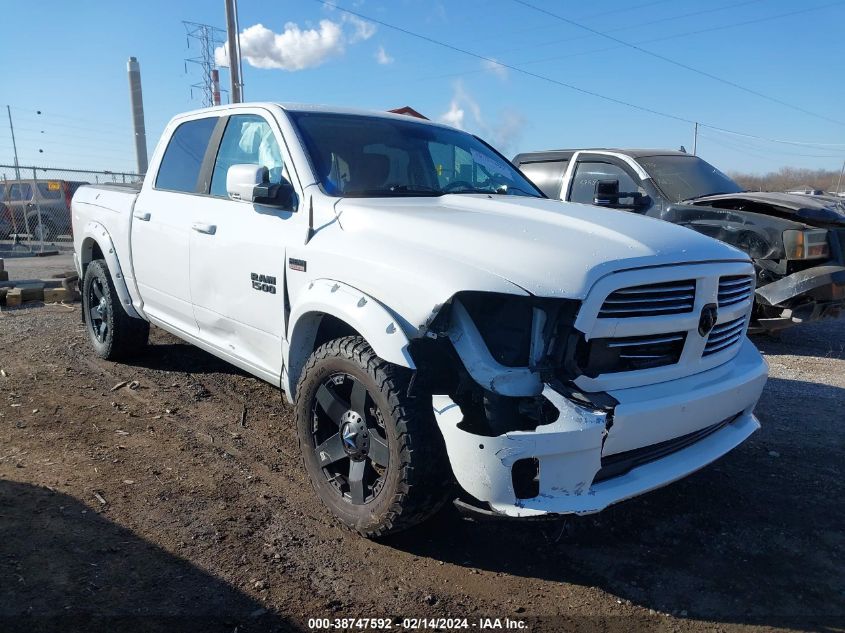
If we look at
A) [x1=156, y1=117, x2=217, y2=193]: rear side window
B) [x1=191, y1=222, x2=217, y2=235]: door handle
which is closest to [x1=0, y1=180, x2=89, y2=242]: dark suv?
[x1=156, y1=117, x2=217, y2=193]: rear side window

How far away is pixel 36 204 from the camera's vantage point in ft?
57.8

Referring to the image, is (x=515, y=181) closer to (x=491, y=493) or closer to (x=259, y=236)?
(x=259, y=236)

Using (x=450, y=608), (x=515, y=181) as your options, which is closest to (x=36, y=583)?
(x=450, y=608)

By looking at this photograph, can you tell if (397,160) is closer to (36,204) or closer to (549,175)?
(549,175)

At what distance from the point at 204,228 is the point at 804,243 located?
16.6 feet

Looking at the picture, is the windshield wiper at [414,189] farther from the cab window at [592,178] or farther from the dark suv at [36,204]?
the dark suv at [36,204]

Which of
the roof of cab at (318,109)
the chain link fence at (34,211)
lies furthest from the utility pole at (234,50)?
the roof of cab at (318,109)

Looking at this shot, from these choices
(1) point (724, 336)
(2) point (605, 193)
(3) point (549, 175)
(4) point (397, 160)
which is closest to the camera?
(1) point (724, 336)

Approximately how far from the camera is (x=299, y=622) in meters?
2.54

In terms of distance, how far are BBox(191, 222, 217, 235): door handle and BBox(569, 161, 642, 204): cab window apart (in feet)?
14.2

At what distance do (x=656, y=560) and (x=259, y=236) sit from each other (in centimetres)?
255

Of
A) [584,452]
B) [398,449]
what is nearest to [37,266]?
[398,449]

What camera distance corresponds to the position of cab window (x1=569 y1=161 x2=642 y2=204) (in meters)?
7.11

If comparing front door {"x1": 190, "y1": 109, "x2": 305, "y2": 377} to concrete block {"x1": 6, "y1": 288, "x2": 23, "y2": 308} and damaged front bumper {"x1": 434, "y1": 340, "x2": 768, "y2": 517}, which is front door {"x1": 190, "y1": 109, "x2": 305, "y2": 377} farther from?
concrete block {"x1": 6, "y1": 288, "x2": 23, "y2": 308}
